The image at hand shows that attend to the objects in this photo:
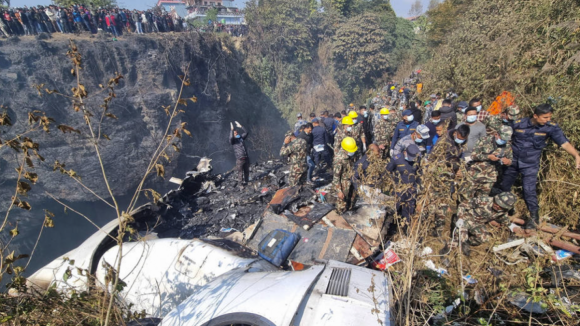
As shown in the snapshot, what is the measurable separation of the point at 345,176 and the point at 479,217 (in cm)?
195

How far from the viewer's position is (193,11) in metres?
23.4

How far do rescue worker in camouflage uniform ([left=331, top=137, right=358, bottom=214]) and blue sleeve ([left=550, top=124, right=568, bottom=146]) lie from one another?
2.50m

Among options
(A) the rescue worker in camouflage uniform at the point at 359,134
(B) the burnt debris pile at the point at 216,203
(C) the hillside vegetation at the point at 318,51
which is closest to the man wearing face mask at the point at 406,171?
(B) the burnt debris pile at the point at 216,203

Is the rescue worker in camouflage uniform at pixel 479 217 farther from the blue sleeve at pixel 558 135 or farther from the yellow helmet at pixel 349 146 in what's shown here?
the yellow helmet at pixel 349 146

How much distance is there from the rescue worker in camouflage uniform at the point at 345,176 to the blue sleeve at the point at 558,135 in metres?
2.50

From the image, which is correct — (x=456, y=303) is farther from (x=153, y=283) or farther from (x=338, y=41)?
(x=338, y=41)

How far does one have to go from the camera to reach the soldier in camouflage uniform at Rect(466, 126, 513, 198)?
11.8 feet

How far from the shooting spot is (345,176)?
4660 mm

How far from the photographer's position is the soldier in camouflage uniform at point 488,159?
141 inches

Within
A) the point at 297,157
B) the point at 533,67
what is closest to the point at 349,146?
the point at 297,157

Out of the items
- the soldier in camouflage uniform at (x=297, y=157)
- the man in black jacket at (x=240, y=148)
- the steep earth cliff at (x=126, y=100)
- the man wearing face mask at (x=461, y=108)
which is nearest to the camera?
the soldier in camouflage uniform at (x=297, y=157)

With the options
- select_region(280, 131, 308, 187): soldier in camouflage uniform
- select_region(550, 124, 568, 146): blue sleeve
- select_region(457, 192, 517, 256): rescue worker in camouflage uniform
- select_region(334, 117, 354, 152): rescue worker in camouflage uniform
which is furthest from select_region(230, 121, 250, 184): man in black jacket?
select_region(550, 124, 568, 146): blue sleeve

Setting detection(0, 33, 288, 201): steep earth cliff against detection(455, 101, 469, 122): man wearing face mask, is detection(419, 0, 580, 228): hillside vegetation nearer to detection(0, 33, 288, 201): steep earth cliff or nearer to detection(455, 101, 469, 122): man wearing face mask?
detection(455, 101, 469, 122): man wearing face mask

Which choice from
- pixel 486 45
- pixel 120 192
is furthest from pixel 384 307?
pixel 120 192
